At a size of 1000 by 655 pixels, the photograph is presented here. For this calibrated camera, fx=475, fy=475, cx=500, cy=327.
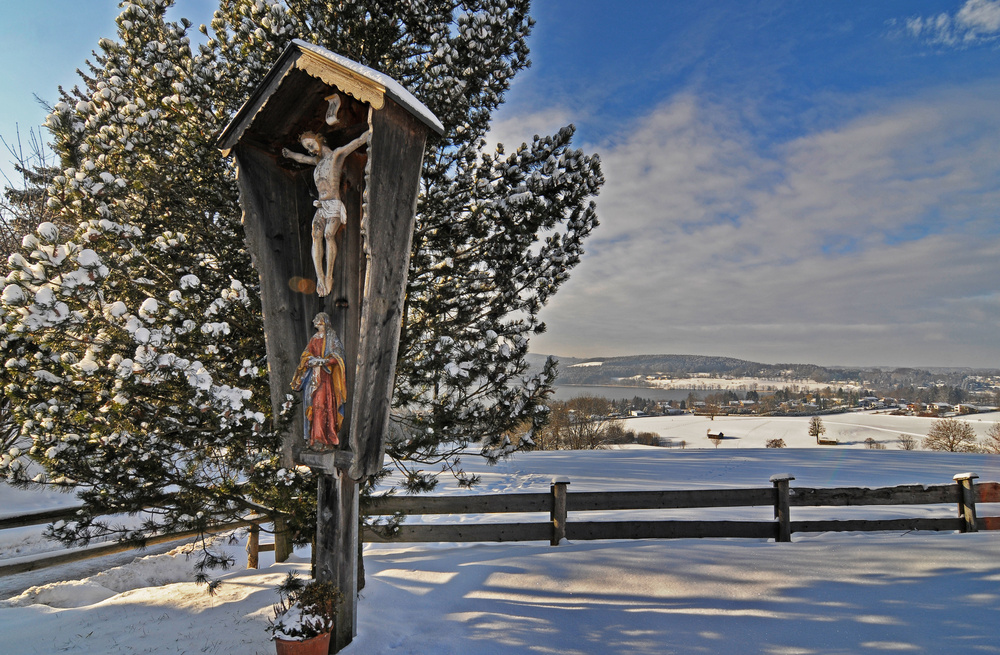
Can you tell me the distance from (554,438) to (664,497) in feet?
72.5

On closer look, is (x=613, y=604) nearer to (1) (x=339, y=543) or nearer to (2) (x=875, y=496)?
(1) (x=339, y=543)

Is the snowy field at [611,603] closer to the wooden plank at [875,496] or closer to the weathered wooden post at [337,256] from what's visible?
the wooden plank at [875,496]

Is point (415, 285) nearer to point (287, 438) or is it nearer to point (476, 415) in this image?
point (476, 415)

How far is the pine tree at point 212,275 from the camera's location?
12.8 feet

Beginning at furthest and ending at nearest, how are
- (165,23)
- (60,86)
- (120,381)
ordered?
1. (60,86)
2. (165,23)
3. (120,381)

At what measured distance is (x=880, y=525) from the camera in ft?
23.1

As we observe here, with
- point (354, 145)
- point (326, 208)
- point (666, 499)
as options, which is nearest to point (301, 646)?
point (326, 208)

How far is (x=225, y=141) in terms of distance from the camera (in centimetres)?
420

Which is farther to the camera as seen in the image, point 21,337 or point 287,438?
point 287,438

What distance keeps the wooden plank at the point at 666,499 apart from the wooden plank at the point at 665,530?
0.26 metres

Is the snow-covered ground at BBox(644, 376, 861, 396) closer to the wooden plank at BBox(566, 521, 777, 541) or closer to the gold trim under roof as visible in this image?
the wooden plank at BBox(566, 521, 777, 541)

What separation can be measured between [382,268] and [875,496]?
7534 millimetres

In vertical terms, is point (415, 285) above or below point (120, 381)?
above

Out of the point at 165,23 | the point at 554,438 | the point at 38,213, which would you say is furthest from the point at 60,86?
the point at 554,438
